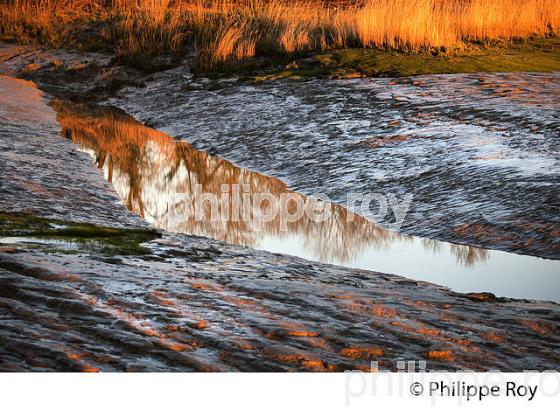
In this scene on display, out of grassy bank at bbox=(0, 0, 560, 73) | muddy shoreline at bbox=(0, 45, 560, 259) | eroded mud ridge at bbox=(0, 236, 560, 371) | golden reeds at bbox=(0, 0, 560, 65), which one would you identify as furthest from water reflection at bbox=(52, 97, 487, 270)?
golden reeds at bbox=(0, 0, 560, 65)

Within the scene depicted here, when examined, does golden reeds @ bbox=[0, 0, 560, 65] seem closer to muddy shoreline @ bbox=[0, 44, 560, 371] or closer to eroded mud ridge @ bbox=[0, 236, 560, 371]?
muddy shoreline @ bbox=[0, 44, 560, 371]

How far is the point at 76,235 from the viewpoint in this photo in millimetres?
6348

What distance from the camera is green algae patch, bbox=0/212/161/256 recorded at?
5.97m

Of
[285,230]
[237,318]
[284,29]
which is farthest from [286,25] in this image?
[237,318]

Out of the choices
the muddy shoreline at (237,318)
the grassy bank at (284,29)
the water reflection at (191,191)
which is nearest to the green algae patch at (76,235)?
the muddy shoreline at (237,318)

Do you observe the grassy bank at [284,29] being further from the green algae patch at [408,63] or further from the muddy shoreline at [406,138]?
the muddy shoreline at [406,138]

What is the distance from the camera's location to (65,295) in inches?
178

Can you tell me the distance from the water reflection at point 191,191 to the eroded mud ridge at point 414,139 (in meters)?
0.25

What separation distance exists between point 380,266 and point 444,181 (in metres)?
2.09

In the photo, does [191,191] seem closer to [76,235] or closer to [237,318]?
[76,235]

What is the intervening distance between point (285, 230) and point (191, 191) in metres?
1.96

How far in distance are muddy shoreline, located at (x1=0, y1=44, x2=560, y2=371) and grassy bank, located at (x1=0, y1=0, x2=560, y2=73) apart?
882cm

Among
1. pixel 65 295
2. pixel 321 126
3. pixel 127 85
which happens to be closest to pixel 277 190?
pixel 321 126

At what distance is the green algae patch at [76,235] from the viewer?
235 inches
